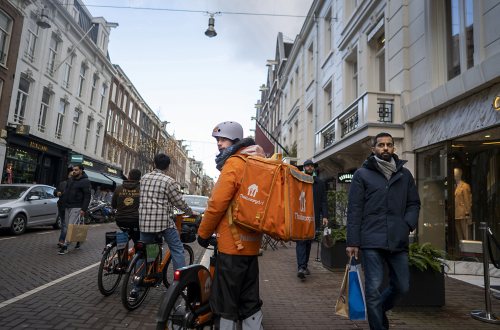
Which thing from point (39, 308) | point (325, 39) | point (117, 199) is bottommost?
point (39, 308)

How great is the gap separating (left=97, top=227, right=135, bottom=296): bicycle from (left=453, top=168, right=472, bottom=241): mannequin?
638 centimetres

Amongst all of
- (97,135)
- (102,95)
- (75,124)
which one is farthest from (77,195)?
(102,95)

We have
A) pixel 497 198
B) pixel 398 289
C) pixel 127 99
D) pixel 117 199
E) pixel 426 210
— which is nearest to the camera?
pixel 398 289

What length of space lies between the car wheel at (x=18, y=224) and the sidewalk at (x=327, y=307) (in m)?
7.83

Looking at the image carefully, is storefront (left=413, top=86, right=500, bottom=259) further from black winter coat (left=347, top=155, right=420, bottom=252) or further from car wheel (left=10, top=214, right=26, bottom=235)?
car wheel (left=10, top=214, right=26, bottom=235)

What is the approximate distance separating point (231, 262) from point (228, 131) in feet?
3.35

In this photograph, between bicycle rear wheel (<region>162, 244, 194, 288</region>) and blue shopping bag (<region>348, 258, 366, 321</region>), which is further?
bicycle rear wheel (<region>162, 244, 194, 288</region>)

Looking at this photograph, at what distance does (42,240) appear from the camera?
9.77 metres

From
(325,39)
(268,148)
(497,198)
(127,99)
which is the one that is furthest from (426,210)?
(127,99)

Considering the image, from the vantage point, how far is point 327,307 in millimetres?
4648

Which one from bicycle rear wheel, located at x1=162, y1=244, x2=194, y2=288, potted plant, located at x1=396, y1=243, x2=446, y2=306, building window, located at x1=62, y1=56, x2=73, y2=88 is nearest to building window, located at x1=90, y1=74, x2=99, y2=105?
building window, located at x1=62, y1=56, x2=73, y2=88

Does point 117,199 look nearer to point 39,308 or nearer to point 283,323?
point 39,308

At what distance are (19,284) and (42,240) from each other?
17.3 feet

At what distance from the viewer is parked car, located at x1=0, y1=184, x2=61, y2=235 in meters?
10.3
